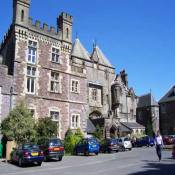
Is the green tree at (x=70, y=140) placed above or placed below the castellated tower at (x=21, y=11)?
below

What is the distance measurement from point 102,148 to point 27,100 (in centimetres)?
1011

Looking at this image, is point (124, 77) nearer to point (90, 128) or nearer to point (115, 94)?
point (115, 94)

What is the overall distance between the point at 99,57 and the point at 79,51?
505cm

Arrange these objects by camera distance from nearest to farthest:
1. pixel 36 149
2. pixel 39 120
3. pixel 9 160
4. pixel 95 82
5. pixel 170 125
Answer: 1. pixel 36 149
2. pixel 9 160
3. pixel 39 120
4. pixel 95 82
5. pixel 170 125

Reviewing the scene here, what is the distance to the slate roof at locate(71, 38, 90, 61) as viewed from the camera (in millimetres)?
48244

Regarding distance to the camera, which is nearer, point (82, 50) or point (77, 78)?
point (77, 78)

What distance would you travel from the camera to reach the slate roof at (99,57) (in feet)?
170

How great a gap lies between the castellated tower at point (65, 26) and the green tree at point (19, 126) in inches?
527

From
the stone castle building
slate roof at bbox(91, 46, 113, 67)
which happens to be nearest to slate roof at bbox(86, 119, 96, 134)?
the stone castle building

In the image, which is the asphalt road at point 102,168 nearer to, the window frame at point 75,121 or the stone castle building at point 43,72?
the stone castle building at point 43,72

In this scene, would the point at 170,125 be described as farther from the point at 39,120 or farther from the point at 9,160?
the point at 9,160

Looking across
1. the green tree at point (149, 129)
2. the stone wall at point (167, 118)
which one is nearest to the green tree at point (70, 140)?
the green tree at point (149, 129)

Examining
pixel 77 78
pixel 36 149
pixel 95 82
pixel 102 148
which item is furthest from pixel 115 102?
pixel 36 149

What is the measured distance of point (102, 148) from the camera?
1292 inches
